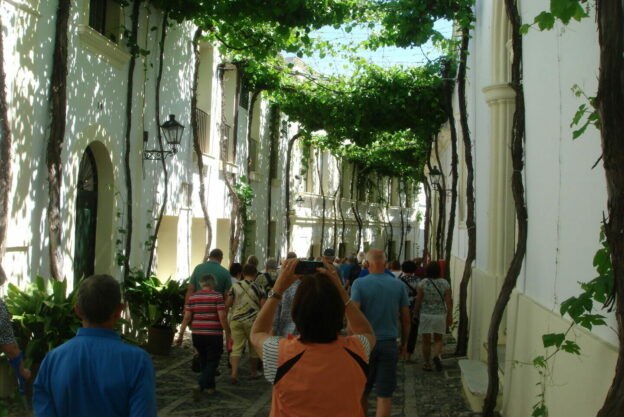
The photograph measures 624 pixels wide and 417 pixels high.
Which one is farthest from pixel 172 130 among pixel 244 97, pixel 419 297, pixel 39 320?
pixel 244 97

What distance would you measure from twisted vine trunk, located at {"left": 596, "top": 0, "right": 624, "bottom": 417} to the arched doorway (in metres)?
8.11

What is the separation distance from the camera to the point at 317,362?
312 centimetres

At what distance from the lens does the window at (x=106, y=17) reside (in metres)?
10.9

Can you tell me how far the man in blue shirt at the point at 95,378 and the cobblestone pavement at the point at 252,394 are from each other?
16.2 ft

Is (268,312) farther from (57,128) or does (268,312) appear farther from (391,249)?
(391,249)

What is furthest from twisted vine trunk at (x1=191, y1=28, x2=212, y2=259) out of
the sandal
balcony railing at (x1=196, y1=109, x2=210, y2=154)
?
the sandal

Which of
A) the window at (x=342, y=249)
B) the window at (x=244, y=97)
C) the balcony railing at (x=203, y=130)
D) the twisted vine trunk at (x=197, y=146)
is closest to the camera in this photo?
the twisted vine trunk at (x=197, y=146)

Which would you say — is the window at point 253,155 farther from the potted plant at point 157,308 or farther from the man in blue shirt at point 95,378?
the man in blue shirt at point 95,378

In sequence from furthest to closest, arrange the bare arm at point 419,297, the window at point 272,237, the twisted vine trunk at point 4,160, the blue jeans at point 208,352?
the window at point 272,237, the bare arm at point 419,297, the blue jeans at point 208,352, the twisted vine trunk at point 4,160

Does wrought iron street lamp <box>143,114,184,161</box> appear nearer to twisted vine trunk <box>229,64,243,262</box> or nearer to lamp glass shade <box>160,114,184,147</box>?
lamp glass shade <box>160,114,184,147</box>

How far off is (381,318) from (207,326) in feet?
8.14

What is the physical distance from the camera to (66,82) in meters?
9.33

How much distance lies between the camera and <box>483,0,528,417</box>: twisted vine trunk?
21.6ft

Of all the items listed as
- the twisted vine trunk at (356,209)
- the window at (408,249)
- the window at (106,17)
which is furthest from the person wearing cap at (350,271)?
the window at (408,249)
